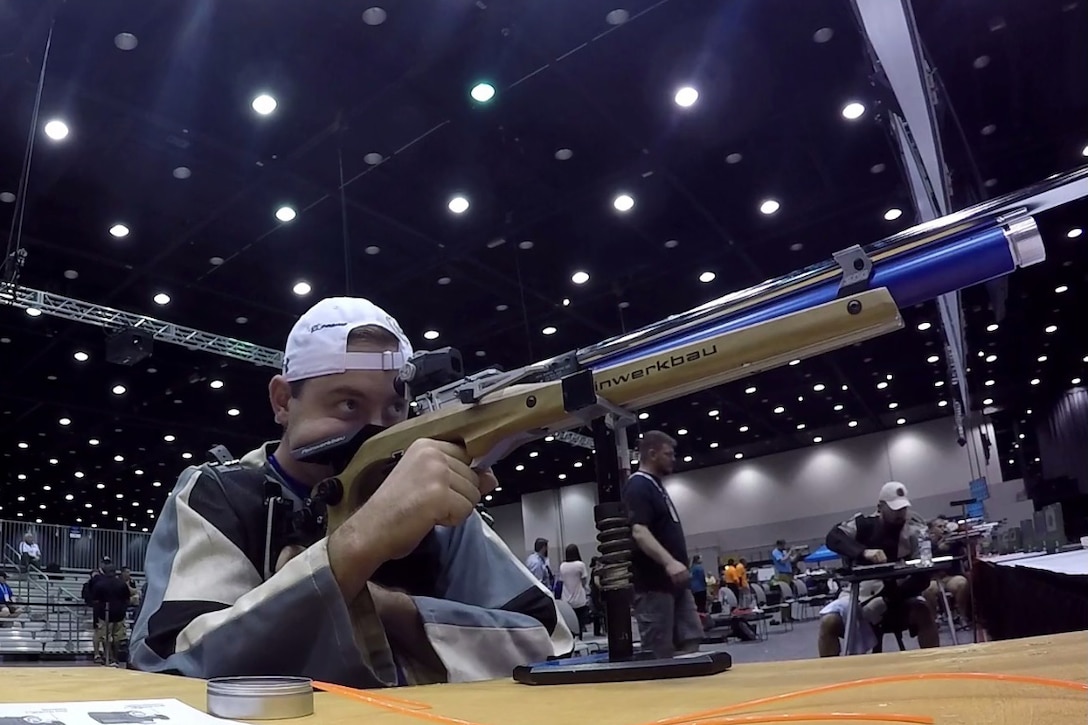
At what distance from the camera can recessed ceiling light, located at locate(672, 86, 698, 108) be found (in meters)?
5.34

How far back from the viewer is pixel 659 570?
11.7ft

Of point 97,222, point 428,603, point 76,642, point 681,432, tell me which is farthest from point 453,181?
point 681,432

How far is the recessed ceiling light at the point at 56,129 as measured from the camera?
5.18 m

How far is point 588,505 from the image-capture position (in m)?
19.7

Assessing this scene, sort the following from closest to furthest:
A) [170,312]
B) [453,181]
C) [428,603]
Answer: [428,603] < [453,181] < [170,312]

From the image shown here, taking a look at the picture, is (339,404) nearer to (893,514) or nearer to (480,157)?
(893,514)

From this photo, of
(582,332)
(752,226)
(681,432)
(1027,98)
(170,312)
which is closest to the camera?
(1027,98)

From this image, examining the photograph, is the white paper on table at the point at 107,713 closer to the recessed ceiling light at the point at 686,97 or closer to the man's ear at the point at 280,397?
the man's ear at the point at 280,397

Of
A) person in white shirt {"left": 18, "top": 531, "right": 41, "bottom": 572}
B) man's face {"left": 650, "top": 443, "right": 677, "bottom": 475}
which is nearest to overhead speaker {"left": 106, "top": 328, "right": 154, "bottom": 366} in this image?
man's face {"left": 650, "top": 443, "right": 677, "bottom": 475}

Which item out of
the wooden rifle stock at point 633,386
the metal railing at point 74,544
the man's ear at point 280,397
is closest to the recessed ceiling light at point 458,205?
the man's ear at point 280,397

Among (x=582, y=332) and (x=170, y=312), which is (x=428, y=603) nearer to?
(x=170, y=312)

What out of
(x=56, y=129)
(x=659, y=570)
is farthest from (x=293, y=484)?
(x=56, y=129)

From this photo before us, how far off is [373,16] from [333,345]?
12.8 ft

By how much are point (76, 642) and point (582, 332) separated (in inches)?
297
